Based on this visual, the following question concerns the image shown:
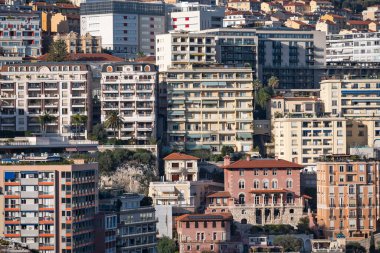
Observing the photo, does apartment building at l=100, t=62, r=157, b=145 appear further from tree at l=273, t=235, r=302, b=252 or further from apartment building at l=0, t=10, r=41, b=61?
apartment building at l=0, t=10, r=41, b=61

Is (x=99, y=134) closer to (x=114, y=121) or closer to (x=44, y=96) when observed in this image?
(x=114, y=121)

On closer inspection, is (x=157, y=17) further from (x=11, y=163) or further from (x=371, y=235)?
(x=11, y=163)

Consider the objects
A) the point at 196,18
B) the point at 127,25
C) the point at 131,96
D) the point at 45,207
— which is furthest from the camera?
the point at 127,25

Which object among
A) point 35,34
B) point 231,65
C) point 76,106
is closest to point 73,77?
point 76,106

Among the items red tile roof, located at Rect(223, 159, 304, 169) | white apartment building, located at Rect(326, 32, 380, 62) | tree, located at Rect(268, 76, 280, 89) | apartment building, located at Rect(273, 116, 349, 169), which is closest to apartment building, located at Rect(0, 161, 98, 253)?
red tile roof, located at Rect(223, 159, 304, 169)

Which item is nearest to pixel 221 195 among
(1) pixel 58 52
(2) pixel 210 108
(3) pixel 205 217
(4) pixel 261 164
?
(4) pixel 261 164

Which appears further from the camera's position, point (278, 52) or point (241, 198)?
point (278, 52)
